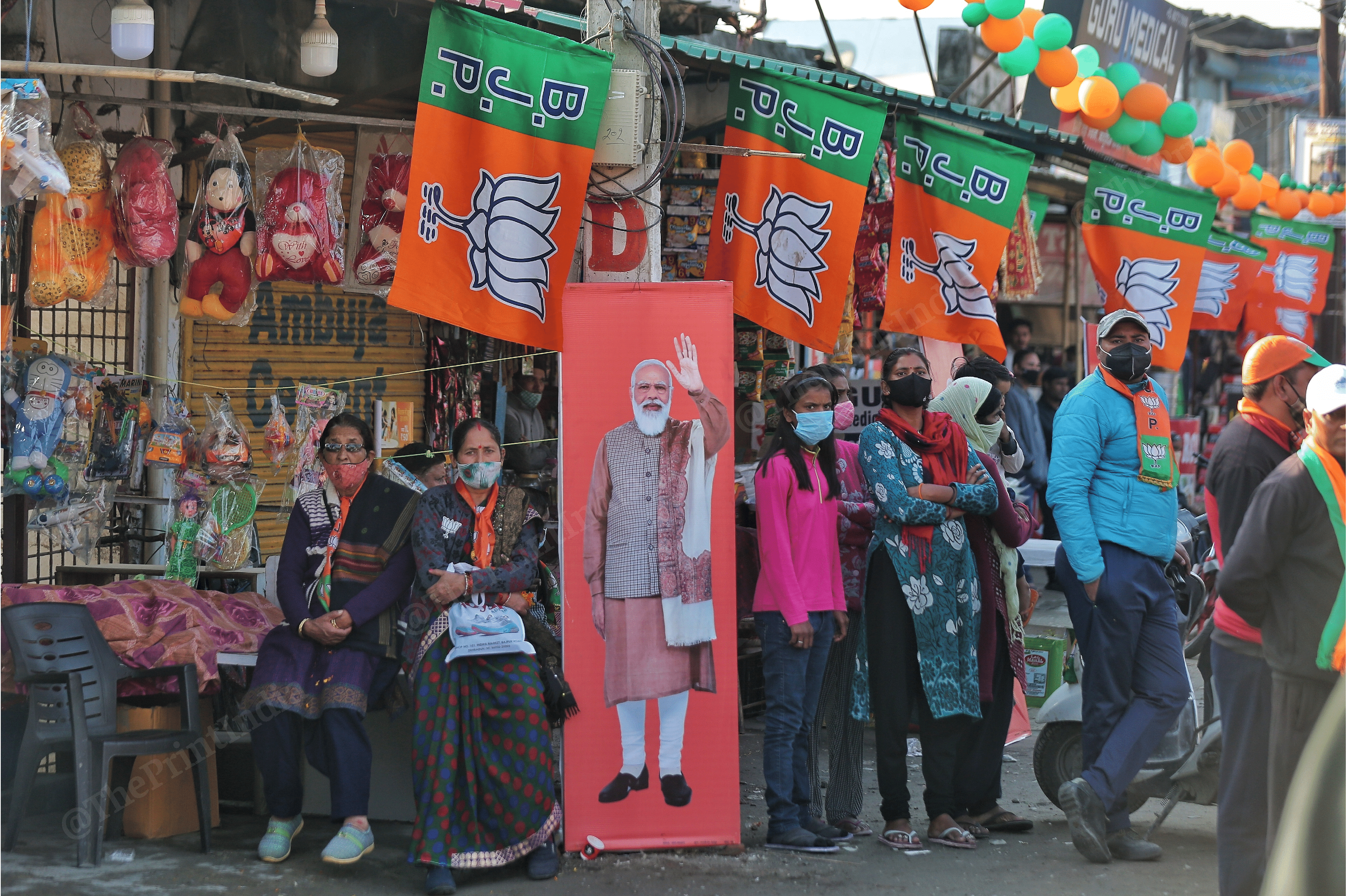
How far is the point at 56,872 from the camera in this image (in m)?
4.74

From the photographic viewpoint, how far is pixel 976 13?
829cm

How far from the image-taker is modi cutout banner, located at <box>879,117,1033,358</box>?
7.15 meters

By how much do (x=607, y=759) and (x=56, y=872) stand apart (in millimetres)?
2082

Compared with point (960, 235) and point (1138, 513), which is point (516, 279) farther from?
point (960, 235)

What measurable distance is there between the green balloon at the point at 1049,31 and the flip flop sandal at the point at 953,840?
5.74 metres

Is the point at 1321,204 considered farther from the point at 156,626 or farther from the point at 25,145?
the point at 25,145

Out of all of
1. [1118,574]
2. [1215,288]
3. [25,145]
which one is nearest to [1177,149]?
[1215,288]

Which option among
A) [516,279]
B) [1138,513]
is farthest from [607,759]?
[1138,513]

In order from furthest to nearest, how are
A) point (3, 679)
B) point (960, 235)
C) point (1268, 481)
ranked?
point (960, 235), point (3, 679), point (1268, 481)

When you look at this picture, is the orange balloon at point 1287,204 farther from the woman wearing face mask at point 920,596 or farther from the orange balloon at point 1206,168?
the woman wearing face mask at point 920,596

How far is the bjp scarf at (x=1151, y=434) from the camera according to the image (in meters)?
5.11

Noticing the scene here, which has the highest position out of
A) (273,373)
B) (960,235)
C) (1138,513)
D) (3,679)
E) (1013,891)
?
(960,235)

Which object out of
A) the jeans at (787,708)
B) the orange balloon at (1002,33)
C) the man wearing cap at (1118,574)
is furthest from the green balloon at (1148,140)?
the jeans at (787,708)

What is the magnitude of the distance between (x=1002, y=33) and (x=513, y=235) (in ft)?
15.5
